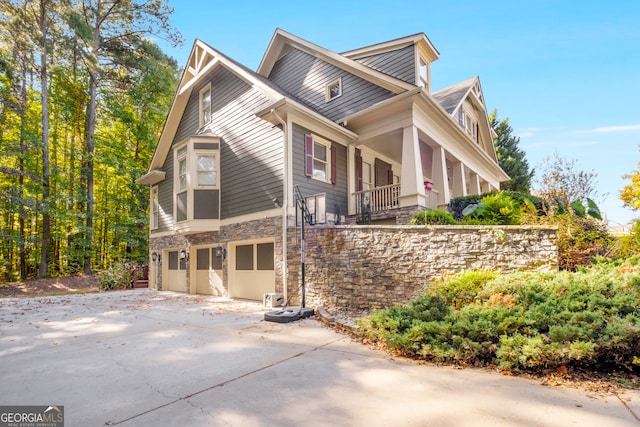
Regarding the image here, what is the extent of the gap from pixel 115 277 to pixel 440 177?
48.7 feet

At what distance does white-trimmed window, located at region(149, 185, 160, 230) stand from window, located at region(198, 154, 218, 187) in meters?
5.00

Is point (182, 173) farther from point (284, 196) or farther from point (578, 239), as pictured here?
point (578, 239)

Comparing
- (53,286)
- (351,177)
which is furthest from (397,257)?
(53,286)

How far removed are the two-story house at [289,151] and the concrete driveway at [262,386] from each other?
14.1 ft

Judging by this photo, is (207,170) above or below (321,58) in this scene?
below

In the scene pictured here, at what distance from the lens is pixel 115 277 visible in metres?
15.4

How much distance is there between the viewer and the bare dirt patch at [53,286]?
580 inches

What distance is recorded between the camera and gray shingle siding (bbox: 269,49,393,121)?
420 inches

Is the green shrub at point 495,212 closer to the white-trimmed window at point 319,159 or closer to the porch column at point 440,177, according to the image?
the porch column at point 440,177

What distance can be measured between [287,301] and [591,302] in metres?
6.39

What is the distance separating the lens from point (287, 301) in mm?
8734

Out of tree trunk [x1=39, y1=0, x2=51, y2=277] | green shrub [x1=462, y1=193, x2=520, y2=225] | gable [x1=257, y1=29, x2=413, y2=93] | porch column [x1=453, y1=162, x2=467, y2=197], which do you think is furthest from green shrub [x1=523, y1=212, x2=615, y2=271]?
tree trunk [x1=39, y1=0, x2=51, y2=277]

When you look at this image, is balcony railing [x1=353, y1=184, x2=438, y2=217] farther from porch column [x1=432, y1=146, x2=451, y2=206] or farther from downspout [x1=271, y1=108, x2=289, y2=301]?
downspout [x1=271, y1=108, x2=289, y2=301]

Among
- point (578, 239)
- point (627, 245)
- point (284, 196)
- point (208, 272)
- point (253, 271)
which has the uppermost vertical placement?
point (284, 196)
